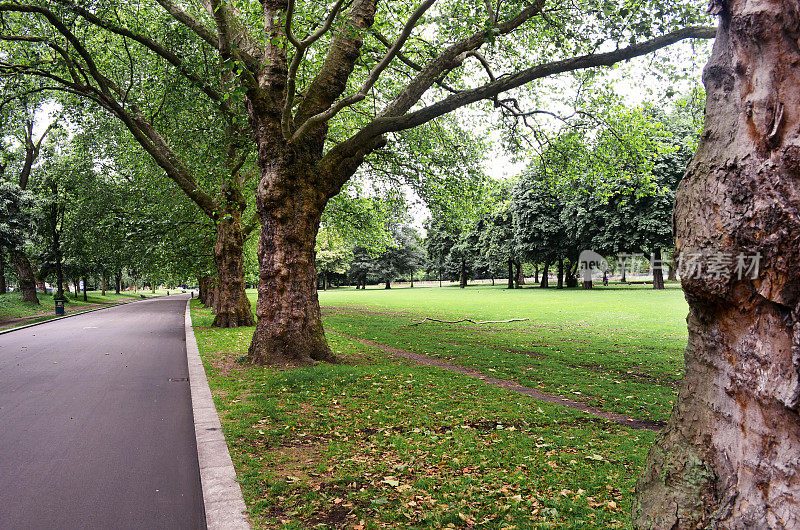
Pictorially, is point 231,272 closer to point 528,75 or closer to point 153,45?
point 153,45

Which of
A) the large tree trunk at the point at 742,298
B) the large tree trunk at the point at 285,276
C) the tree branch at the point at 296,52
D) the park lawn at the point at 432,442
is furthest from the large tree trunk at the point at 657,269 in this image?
the large tree trunk at the point at 742,298

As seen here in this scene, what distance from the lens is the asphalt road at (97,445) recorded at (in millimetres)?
3752

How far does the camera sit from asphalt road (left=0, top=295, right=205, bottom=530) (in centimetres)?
375

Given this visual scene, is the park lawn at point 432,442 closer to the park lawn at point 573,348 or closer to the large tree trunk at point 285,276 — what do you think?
the park lawn at point 573,348

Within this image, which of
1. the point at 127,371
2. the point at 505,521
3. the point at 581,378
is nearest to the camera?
the point at 505,521

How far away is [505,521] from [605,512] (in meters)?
0.78

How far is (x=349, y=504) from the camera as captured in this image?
3.71 metres

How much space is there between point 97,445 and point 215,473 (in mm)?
2015

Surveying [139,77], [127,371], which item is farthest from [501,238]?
[127,371]

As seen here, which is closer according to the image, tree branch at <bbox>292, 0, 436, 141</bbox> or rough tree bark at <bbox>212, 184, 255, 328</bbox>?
tree branch at <bbox>292, 0, 436, 141</bbox>

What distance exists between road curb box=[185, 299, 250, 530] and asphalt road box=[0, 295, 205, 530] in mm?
132

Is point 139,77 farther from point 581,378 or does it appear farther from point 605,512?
point 605,512

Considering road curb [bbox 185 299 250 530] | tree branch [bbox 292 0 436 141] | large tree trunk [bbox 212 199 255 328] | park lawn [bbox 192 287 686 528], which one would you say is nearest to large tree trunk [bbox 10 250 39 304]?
large tree trunk [bbox 212 199 255 328]

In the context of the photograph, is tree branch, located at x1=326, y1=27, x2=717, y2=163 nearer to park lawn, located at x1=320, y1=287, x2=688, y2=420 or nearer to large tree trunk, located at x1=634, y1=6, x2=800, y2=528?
park lawn, located at x1=320, y1=287, x2=688, y2=420
